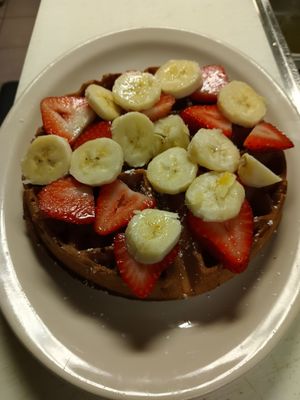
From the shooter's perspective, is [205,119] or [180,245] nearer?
[180,245]

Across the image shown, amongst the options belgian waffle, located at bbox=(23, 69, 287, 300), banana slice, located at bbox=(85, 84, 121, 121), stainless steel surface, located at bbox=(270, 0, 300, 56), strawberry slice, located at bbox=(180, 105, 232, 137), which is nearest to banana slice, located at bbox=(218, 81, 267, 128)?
strawberry slice, located at bbox=(180, 105, 232, 137)

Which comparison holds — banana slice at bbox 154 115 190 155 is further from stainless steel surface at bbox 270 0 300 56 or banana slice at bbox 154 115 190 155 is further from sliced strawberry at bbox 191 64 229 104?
stainless steel surface at bbox 270 0 300 56

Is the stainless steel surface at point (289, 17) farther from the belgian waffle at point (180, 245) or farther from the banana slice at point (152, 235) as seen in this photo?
the banana slice at point (152, 235)

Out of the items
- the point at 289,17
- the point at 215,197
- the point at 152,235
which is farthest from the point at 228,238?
the point at 289,17

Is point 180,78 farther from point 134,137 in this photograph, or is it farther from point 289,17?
point 289,17

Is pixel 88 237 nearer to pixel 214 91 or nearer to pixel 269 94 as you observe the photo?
pixel 214 91
